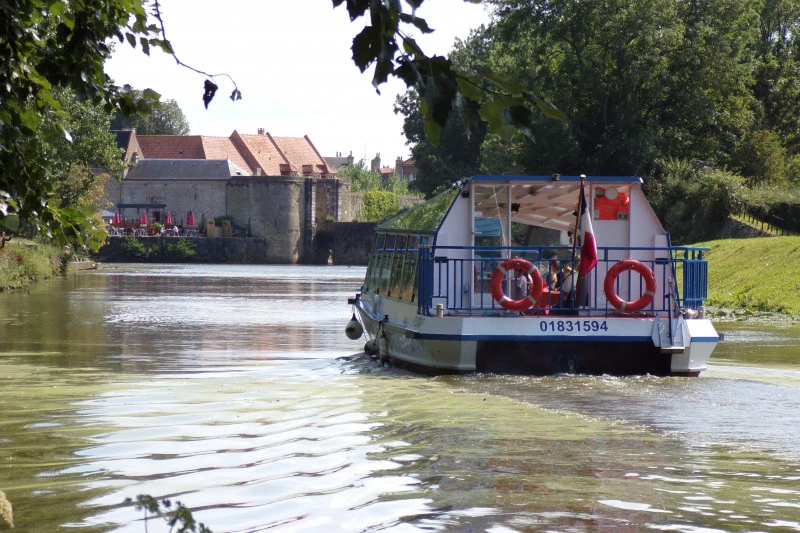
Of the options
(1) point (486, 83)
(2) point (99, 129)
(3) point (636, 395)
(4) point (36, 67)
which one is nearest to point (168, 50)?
(4) point (36, 67)

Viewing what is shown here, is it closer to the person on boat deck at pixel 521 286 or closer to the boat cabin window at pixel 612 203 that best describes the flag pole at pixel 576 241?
the boat cabin window at pixel 612 203

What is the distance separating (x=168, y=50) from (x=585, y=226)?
28.6 feet

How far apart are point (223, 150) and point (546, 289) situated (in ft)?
343

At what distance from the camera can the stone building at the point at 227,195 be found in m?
105

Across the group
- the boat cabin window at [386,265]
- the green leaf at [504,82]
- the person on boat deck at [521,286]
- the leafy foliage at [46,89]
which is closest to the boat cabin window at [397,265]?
the boat cabin window at [386,265]

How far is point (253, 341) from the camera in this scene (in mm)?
21391

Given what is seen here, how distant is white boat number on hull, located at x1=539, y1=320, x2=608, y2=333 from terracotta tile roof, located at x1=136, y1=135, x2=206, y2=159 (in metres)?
102

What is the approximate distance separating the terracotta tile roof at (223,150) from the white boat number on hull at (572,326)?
337 ft

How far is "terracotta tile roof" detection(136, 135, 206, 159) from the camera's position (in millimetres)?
115125

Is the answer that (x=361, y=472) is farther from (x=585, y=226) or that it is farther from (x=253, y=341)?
(x=253, y=341)

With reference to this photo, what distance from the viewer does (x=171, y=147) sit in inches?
4609

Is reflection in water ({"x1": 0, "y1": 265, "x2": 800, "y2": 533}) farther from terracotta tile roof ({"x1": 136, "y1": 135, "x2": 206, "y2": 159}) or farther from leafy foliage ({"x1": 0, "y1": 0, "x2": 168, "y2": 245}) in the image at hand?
terracotta tile roof ({"x1": 136, "y1": 135, "x2": 206, "y2": 159})

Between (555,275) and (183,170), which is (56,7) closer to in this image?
(555,275)

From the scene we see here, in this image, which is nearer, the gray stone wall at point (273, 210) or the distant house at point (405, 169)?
the gray stone wall at point (273, 210)
